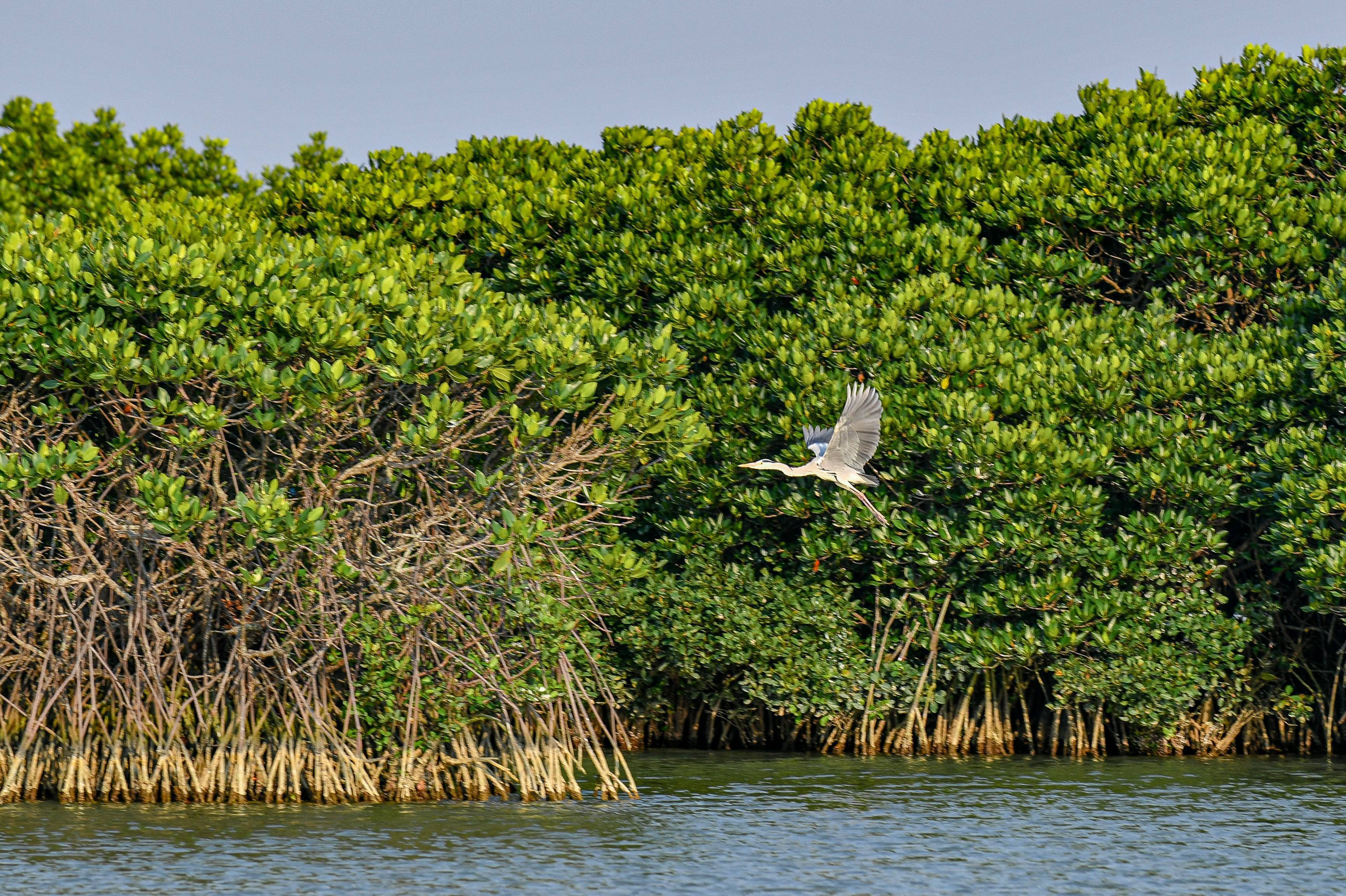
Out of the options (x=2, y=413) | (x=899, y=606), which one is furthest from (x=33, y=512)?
(x=899, y=606)

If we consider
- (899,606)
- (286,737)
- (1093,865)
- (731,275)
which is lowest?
(1093,865)

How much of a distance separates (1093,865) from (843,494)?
5696mm

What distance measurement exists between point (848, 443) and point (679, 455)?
163cm

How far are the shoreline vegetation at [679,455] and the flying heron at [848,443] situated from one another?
86 cm

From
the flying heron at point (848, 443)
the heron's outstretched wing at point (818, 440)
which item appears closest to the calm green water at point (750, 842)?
the flying heron at point (848, 443)

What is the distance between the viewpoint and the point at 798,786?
16.0 metres

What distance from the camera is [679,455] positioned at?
1656cm

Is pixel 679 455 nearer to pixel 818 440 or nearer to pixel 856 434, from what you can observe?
pixel 818 440

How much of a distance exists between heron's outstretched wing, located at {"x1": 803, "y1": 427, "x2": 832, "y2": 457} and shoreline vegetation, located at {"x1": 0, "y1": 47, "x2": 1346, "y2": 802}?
87 cm

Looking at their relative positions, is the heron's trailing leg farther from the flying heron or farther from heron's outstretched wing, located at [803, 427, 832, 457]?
heron's outstretched wing, located at [803, 427, 832, 457]

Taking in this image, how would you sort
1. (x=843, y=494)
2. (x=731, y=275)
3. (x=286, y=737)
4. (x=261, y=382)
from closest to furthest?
(x=261, y=382), (x=286, y=737), (x=843, y=494), (x=731, y=275)

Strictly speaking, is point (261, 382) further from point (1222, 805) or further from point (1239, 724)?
point (1239, 724)

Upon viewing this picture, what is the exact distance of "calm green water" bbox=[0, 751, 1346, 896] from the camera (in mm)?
11703

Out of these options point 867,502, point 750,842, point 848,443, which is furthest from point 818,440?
point 750,842
